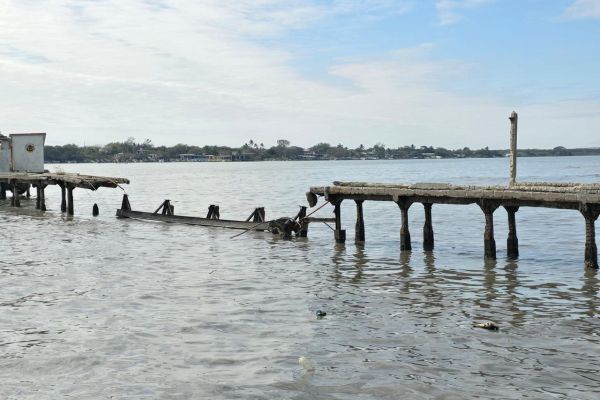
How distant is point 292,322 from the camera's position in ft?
40.9

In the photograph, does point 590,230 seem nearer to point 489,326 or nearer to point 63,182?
point 489,326

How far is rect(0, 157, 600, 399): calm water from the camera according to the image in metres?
9.19

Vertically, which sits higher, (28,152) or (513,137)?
(28,152)

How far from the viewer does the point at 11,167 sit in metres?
47.2

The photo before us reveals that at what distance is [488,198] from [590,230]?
108 inches

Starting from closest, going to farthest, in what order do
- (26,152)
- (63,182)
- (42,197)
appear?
1. (63,182)
2. (42,197)
3. (26,152)

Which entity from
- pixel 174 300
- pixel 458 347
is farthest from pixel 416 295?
pixel 174 300

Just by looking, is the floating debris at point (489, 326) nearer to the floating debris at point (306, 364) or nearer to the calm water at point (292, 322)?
the calm water at point (292, 322)

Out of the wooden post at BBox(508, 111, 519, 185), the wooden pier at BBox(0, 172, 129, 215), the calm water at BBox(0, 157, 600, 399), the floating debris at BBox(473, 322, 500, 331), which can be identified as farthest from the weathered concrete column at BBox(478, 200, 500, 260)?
the wooden pier at BBox(0, 172, 129, 215)

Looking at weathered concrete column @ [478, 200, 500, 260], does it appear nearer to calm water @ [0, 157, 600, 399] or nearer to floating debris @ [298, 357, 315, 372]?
calm water @ [0, 157, 600, 399]

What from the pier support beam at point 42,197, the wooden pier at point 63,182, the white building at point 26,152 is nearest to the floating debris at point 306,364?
the wooden pier at point 63,182

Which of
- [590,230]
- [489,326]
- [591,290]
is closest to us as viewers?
[489,326]

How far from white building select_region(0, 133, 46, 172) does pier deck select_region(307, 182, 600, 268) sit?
3036 centimetres

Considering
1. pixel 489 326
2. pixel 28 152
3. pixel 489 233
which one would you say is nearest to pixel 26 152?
pixel 28 152
